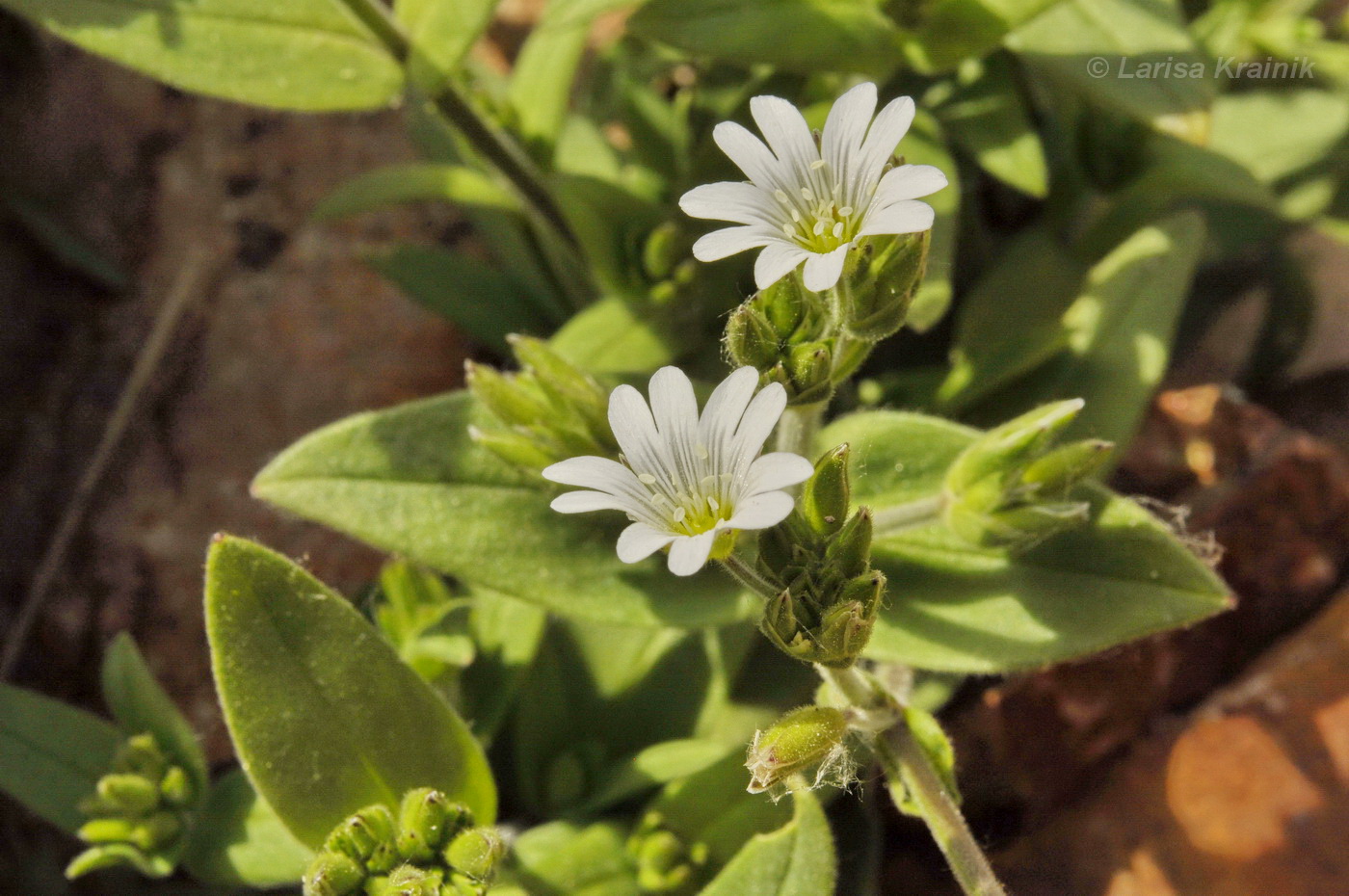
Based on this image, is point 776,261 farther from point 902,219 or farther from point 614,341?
point 614,341

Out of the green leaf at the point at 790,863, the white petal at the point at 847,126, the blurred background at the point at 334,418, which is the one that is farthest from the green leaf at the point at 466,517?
the blurred background at the point at 334,418

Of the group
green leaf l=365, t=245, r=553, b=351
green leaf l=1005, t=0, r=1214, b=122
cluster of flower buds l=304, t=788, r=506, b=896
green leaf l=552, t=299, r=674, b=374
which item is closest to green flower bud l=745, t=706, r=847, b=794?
cluster of flower buds l=304, t=788, r=506, b=896

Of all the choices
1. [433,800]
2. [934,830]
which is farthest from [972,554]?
[433,800]

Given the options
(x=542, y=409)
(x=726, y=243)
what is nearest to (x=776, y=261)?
(x=726, y=243)

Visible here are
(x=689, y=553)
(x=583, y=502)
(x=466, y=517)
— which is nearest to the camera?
(x=689, y=553)

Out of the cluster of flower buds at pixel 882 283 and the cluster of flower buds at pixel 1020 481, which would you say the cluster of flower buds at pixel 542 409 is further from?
the cluster of flower buds at pixel 1020 481

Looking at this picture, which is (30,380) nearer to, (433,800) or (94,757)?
(94,757)
